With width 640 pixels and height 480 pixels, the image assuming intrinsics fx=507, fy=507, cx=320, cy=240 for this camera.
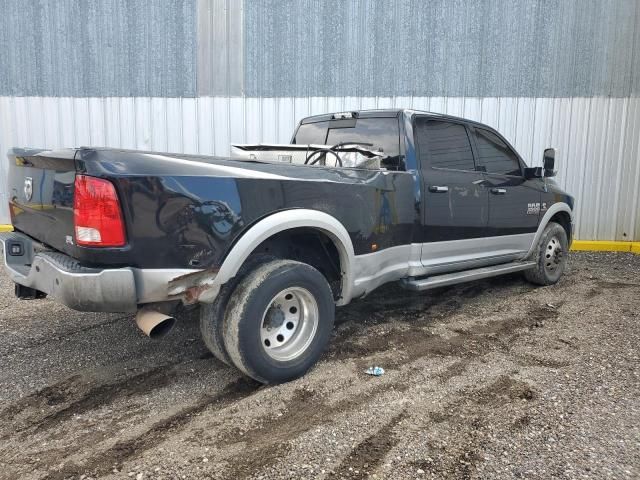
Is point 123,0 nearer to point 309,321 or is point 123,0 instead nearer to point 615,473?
Result: point 309,321

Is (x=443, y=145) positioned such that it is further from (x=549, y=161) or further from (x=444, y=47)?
(x=444, y=47)

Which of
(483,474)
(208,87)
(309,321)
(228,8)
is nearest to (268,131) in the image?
(208,87)

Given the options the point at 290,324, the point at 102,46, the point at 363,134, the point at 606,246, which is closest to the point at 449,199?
the point at 363,134

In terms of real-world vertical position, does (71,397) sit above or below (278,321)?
below

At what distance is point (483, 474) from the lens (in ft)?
7.73

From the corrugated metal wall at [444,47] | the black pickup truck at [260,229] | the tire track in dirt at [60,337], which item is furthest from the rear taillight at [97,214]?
the corrugated metal wall at [444,47]

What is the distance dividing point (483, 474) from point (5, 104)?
9613 mm

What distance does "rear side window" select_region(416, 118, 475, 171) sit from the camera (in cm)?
450

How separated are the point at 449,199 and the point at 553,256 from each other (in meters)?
2.27

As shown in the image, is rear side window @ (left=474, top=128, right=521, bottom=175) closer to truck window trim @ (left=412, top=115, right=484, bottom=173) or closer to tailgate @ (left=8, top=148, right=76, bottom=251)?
truck window trim @ (left=412, top=115, right=484, bottom=173)

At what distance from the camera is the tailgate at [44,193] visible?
9.41ft

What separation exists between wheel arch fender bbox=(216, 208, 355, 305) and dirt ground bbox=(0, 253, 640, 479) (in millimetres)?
692

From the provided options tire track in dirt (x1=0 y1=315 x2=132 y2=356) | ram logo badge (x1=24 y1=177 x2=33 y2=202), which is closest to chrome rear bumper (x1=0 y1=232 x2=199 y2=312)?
ram logo badge (x1=24 y1=177 x2=33 y2=202)

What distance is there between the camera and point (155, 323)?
2.79 meters
